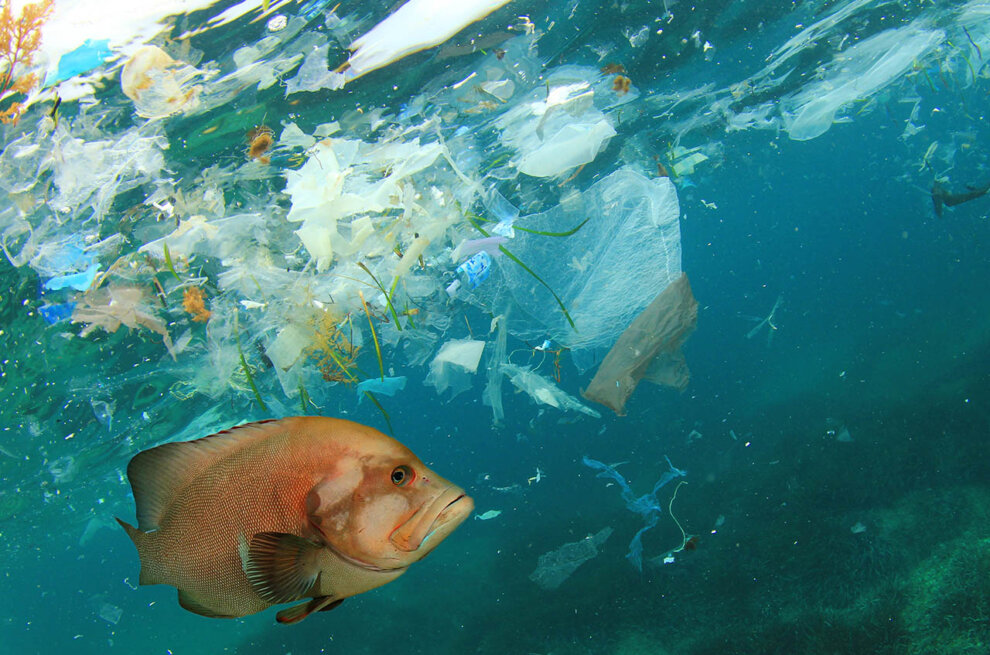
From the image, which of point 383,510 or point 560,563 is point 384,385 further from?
point 560,563

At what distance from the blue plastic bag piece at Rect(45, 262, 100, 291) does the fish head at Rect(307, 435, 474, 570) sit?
8.19 metres

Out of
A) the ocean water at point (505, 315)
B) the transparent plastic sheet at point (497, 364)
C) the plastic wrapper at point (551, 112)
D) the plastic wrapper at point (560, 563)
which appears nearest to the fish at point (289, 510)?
the ocean water at point (505, 315)

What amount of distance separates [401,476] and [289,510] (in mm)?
344

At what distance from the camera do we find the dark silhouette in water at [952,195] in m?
10.3

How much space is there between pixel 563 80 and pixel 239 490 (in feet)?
33.7

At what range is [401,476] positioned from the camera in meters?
1.53

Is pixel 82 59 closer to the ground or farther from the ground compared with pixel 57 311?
farther from the ground

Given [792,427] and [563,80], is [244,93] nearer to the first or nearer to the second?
[563,80]

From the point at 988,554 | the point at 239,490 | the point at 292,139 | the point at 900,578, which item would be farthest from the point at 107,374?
the point at 988,554

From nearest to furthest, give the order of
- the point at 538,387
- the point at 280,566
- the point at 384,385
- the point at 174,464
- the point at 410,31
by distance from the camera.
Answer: the point at 280,566, the point at 174,464, the point at 384,385, the point at 410,31, the point at 538,387

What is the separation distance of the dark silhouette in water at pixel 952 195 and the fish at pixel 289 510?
12976 millimetres

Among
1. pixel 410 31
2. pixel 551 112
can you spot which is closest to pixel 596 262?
pixel 410 31

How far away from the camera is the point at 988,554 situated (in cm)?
973

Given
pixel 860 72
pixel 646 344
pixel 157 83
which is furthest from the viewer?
pixel 860 72
